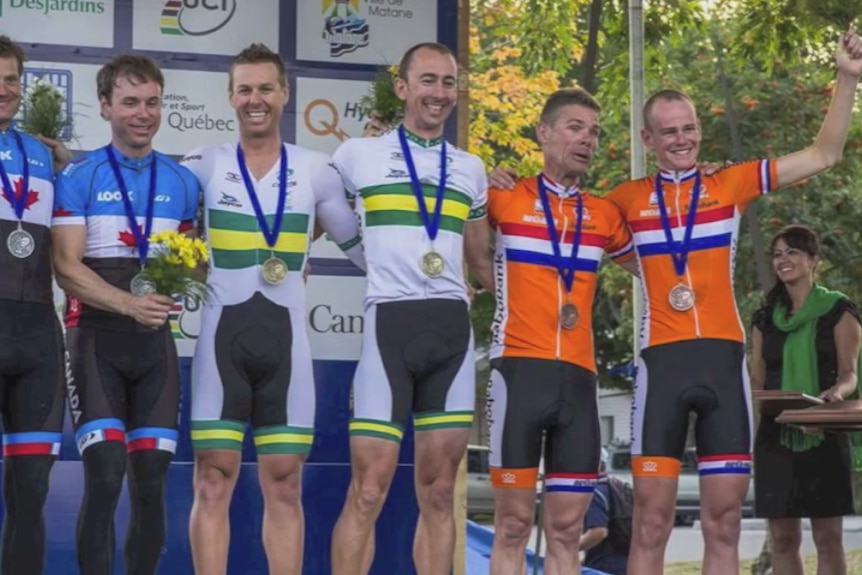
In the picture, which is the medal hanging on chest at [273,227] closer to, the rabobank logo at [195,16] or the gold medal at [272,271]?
the gold medal at [272,271]

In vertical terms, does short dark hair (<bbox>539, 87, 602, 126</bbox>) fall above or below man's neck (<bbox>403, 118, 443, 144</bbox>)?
above

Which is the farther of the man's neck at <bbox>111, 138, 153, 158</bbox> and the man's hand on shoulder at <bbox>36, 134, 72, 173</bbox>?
the man's hand on shoulder at <bbox>36, 134, 72, 173</bbox>

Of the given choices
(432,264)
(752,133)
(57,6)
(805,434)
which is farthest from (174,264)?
(752,133)

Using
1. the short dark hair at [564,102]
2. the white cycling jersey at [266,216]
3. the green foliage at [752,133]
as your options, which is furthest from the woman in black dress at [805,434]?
the green foliage at [752,133]

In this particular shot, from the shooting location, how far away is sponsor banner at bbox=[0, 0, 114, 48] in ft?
27.2

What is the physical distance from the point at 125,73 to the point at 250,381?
138cm

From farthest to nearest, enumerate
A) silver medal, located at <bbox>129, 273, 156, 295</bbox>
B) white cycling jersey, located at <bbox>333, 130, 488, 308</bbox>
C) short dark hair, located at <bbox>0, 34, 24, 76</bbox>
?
white cycling jersey, located at <bbox>333, 130, 488, 308</bbox>, short dark hair, located at <bbox>0, 34, 24, 76</bbox>, silver medal, located at <bbox>129, 273, 156, 295</bbox>

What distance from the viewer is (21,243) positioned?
21.4ft

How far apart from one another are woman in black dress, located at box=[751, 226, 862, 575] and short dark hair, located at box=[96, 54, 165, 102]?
12.2 ft

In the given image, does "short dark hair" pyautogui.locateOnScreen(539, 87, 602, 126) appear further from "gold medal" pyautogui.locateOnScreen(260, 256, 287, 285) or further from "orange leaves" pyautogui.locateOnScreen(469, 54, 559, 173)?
"orange leaves" pyautogui.locateOnScreen(469, 54, 559, 173)

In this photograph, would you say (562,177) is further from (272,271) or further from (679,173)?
(272,271)

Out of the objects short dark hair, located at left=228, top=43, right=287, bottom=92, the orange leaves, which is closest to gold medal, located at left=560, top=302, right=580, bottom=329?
short dark hair, located at left=228, top=43, right=287, bottom=92

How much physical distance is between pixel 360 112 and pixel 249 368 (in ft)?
7.50

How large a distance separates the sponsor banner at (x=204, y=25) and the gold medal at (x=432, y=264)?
7.53ft
